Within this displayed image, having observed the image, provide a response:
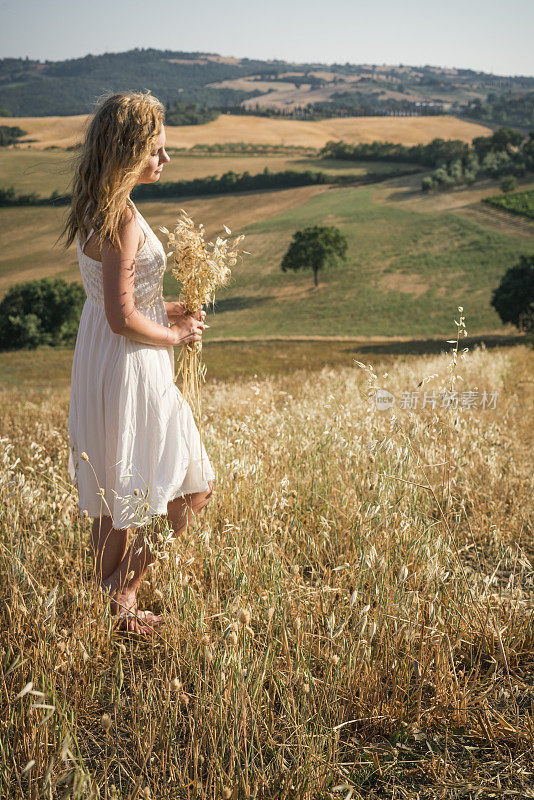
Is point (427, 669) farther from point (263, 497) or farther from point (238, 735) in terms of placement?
point (263, 497)

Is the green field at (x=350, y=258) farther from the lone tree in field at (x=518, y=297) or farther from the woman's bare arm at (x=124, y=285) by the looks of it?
the woman's bare arm at (x=124, y=285)

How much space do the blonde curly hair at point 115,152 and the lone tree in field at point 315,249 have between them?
63246 millimetres

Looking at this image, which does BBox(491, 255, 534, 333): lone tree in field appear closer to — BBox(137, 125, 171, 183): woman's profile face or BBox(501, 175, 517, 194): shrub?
BBox(501, 175, 517, 194): shrub

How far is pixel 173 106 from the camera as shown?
150m

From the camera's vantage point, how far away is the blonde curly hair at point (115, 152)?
2523 mm

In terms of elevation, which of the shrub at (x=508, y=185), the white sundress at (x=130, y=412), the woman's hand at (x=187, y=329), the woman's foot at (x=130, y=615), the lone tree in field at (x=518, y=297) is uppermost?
the shrub at (x=508, y=185)

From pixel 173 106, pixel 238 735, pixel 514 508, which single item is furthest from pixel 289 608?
pixel 173 106

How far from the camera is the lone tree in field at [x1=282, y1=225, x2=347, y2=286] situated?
6431cm

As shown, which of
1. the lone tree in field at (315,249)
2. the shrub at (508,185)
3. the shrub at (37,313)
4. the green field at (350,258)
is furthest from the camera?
the shrub at (508,185)

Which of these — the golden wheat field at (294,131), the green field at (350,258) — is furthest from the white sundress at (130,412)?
the golden wheat field at (294,131)

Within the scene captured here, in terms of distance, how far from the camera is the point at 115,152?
253 cm

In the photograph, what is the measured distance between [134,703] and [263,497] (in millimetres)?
1444

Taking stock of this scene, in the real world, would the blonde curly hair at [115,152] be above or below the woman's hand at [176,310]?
above

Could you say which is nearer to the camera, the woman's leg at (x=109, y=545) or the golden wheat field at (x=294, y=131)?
the woman's leg at (x=109, y=545)
